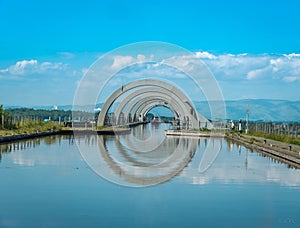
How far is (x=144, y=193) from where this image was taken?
8102mm

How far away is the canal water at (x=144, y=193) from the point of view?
608 cm

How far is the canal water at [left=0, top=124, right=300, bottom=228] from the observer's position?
608cm

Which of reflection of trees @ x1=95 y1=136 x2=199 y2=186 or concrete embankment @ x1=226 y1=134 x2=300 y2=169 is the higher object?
concrete embankment @ x1=226 y1=134 x2=300 y2=169

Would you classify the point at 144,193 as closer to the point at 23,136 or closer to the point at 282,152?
the point at 282,152

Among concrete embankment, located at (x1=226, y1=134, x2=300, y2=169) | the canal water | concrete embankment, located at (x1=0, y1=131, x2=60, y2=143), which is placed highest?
concrete embankment, located at (x1=0, y1=131, x2=60, y2=143)

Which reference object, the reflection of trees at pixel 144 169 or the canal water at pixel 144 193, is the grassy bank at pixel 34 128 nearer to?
the reflection of trees at pixel 144 169

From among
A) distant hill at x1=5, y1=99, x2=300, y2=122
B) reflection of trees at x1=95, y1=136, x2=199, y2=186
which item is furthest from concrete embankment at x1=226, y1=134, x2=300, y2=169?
distant hill at x1=5, y1=99, x2=300, y2=122

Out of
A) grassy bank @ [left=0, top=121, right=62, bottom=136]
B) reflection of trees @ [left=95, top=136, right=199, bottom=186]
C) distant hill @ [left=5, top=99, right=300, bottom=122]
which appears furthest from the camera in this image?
distant hill @ [left=5, top=99, right=300, bottom=122]

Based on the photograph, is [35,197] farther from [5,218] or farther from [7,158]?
[7,158]

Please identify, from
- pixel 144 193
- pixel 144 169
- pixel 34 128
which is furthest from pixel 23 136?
pixel 144 193

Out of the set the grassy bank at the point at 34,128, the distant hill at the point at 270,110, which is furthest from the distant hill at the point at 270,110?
the grassy bank at the point at 34,128

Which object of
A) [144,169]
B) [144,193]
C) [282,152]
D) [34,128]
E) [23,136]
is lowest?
[144,193]

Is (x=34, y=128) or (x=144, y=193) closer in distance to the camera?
(x=144, y=193)

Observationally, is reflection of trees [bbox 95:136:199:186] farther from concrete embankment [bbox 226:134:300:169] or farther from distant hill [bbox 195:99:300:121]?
distant hill [bbox 195:99:300:121]
